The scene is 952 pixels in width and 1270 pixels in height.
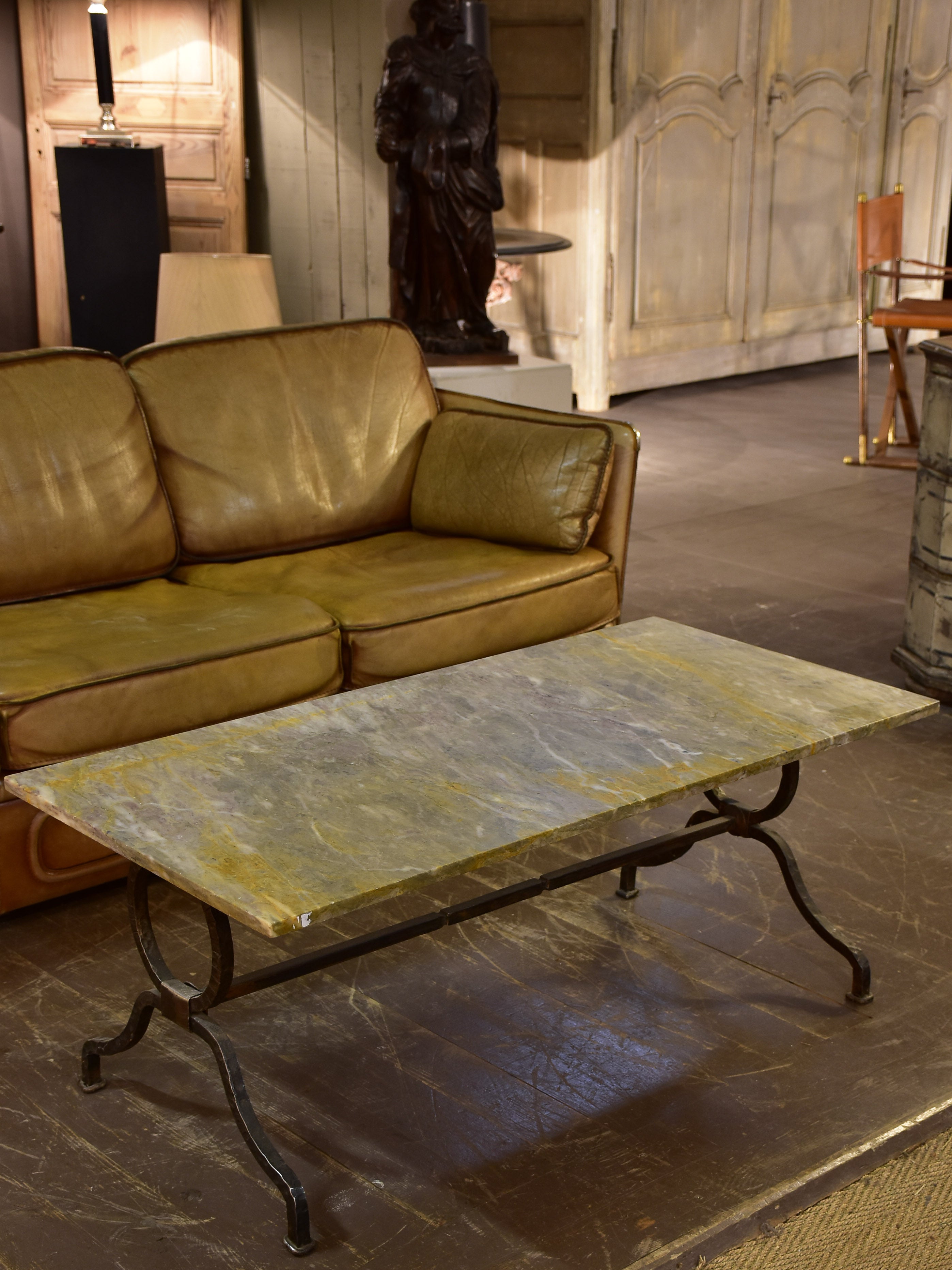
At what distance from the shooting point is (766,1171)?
1.92 meters

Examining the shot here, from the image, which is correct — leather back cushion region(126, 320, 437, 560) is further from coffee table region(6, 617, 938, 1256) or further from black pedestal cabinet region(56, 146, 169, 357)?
black pedestal cabinet region(56, 146, 169, 357)

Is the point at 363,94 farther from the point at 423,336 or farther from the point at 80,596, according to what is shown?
the point at 80,596

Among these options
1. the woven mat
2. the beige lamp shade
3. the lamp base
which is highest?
the lamp base

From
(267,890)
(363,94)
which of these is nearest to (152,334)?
(363,94)

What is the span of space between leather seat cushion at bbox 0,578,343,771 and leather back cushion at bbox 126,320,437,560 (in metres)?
0.31

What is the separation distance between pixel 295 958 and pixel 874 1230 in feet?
2.77

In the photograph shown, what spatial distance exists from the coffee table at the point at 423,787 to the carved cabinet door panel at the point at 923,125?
6.78 metres

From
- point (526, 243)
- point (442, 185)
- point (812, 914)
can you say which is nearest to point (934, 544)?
point (812, 914)

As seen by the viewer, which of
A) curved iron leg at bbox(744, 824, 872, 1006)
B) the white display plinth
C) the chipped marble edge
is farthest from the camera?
the white display plinth

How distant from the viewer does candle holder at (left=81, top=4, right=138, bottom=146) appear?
5695mm

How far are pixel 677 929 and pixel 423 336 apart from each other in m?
3.58

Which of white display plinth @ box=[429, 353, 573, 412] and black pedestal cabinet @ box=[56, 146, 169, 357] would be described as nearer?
white display plinth @ box=[429, 353, 573, 412]

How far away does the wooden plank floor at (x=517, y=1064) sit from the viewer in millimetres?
1833

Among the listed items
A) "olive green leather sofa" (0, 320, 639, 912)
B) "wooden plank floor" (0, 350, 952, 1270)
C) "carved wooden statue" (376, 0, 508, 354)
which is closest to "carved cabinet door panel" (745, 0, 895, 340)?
"carved wooden statue" (376, 0, 508, 354)
